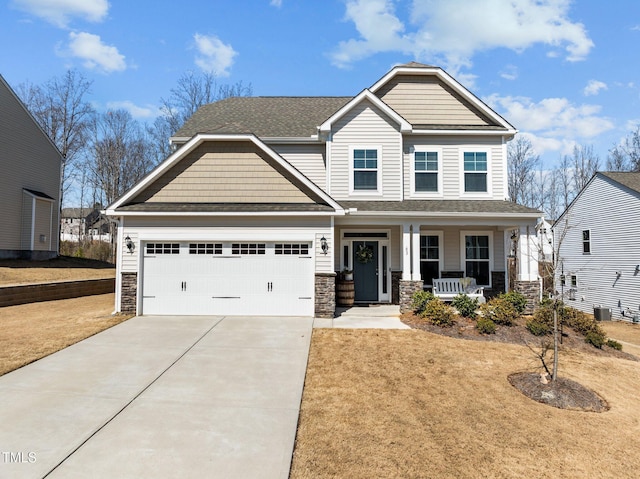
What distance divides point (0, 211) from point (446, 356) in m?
22.5

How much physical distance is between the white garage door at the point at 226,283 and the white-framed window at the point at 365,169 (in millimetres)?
3697

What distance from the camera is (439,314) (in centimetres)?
992

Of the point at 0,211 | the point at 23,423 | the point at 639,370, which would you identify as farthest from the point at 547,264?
the point at 0,211

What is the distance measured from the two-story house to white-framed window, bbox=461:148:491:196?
0.05 meters

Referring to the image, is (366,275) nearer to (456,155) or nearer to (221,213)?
(456,155)

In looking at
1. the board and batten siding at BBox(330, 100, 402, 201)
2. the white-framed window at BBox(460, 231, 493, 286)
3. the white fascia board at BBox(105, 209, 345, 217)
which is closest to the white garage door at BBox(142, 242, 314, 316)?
the white fascia board at BBox(105, 209, 345, 217)

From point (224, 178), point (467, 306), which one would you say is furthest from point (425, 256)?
point (224, 178)

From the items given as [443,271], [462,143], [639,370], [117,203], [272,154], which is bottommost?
[639,370]

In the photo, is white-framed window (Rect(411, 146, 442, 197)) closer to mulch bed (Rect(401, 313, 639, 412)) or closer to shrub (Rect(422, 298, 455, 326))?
shrub (Rect(422, 298, 455, 326))

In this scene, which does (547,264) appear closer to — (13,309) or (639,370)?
(639,370)

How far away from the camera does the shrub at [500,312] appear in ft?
32.7

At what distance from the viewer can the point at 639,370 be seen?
798cm

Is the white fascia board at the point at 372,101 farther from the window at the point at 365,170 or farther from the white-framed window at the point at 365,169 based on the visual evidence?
the window at the point at 365,170

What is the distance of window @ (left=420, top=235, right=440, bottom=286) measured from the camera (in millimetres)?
13555
